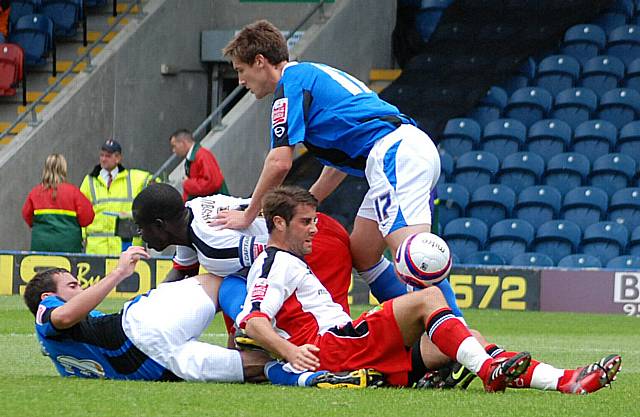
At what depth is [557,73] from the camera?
17797 millimetres

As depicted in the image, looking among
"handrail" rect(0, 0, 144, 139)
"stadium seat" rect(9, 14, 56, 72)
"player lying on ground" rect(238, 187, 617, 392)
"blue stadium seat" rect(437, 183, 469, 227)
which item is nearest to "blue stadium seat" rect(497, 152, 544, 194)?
"blue stadium seat" rect(437, 183, 469, 227)

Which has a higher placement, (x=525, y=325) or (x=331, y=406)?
(x=331, y=406)

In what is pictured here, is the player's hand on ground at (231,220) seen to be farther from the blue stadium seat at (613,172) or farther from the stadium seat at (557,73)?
the stadium seat at (557,73)

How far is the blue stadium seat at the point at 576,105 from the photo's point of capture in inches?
675

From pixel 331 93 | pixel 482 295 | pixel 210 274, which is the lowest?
pixel 482 295

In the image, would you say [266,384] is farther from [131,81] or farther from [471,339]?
[131,81]

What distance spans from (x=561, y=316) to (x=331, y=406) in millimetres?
→ 8268

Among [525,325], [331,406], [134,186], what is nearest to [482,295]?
[525,325]

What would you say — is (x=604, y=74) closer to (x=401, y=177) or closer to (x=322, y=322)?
(x=401, y=177)

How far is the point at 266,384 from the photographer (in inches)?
249

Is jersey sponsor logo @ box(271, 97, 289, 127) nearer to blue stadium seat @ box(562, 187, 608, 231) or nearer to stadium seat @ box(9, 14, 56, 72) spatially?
blue stadium seat @ box(562, 187, 608, 231)

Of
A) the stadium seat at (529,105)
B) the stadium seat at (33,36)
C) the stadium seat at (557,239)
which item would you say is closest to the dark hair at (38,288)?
the stadium seat at (557,239)

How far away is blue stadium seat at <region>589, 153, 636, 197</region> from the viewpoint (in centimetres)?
1617

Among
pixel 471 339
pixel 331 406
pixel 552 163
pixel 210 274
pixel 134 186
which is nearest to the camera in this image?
pixel 331 406
